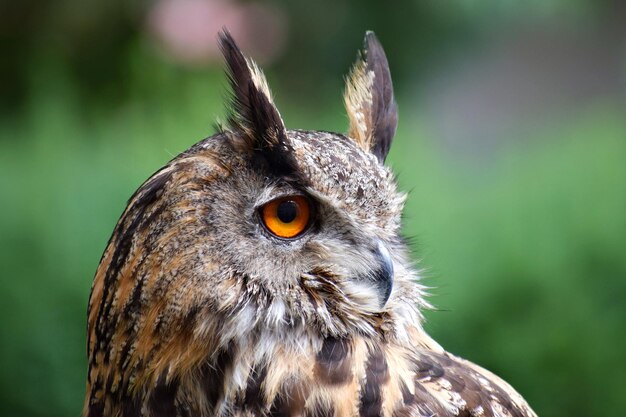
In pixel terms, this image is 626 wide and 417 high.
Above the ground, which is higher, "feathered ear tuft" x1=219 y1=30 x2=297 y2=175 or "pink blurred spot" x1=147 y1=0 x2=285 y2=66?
"pink blurred spot" x1=147 y1=0 x2=285 y2=66

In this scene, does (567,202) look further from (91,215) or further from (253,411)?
(253,411)

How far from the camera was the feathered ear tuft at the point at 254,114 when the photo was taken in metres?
1.62

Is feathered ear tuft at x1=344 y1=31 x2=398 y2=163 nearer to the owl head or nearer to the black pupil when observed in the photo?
the owl head

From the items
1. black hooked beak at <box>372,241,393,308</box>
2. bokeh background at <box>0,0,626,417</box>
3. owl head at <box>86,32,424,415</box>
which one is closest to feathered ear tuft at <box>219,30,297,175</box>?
owl head at <box>86,32,424,415</box>

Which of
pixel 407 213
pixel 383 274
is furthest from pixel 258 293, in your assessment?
pixel 407 213

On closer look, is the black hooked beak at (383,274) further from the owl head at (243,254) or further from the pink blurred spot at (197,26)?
the pink blurred spot at (197,26)

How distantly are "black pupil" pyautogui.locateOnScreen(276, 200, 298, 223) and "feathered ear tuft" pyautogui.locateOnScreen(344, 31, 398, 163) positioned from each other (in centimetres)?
28

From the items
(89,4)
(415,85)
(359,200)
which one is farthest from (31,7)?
(359,200)

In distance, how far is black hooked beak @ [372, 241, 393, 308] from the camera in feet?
5.50

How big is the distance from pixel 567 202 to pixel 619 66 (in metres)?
4.61

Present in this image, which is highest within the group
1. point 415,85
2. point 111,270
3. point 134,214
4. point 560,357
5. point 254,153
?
point 415,85

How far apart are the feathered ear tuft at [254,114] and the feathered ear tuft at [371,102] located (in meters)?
0.29

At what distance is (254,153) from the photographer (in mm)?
Result: 1661

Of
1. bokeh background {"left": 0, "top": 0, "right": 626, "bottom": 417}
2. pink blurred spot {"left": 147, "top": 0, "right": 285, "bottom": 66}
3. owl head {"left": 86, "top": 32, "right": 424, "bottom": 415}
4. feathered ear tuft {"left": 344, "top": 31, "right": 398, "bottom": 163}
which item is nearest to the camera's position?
owl head {"left": 86, "top": 32, "right": 424, "bottom": 415}
